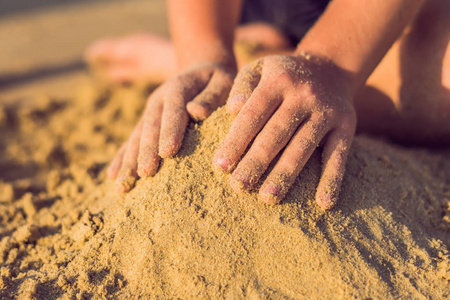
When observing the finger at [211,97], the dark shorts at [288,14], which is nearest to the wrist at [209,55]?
the finger at [211,97]

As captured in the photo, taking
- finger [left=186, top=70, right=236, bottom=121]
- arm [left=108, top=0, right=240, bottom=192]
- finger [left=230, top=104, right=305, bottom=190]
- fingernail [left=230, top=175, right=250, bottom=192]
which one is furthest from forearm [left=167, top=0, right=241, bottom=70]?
fingernail [left=230, top=175, right=250, bottom=192]

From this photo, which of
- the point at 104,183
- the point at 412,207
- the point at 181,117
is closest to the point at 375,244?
the point at 412,207

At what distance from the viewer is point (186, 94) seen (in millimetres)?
1573

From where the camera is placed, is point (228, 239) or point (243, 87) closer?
point (228, 239)

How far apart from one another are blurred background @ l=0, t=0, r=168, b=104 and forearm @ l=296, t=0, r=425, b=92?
86.5 inches

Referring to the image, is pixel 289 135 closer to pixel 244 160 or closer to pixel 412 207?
pixel 244 160

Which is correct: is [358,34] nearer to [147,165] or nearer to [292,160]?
[292,160]

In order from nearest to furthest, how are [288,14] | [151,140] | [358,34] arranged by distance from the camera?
[151,140] < [358,34] < [288,14]

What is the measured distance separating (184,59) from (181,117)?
63cm

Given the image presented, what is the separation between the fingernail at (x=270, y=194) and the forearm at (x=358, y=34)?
2.00 feet

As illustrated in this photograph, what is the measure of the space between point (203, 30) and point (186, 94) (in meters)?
0.61

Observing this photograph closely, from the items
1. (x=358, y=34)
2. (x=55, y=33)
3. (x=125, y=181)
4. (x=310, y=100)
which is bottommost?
(x=55, y=33)

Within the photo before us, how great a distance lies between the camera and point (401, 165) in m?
1.73

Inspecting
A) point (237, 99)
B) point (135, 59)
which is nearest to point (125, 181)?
point (237, 99)
